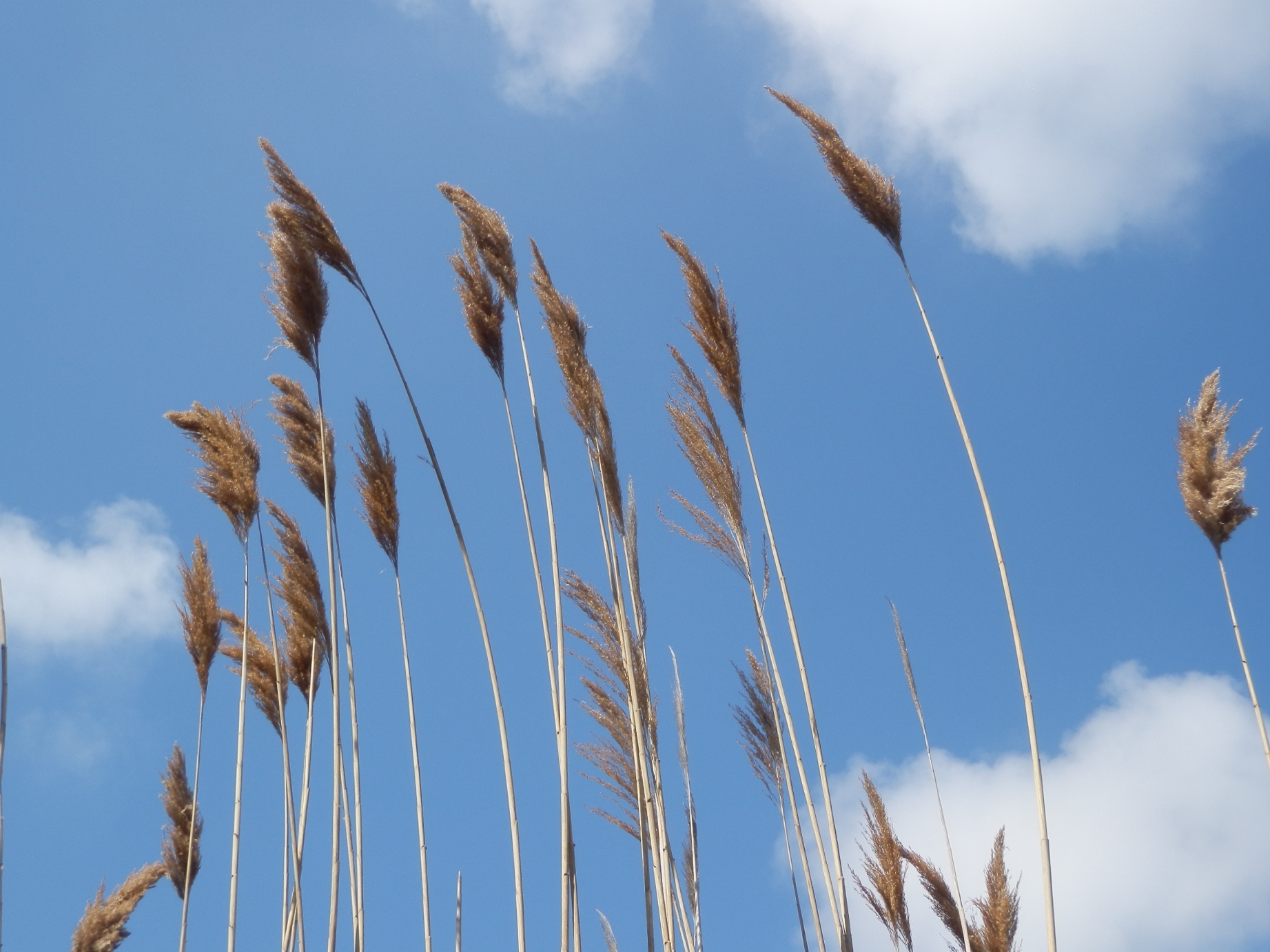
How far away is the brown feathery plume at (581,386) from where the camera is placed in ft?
9.82

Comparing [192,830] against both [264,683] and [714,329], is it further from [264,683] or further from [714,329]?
[714,329]

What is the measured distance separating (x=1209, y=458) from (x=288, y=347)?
316 centimetres

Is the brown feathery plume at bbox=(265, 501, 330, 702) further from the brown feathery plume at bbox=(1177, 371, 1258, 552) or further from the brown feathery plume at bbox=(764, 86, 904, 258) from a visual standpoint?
the brown feathery plume at bbox=(1177, 371, 1258, 552)

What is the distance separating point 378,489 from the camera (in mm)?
3125

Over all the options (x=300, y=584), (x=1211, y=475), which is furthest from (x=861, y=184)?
(x=300, y=584)

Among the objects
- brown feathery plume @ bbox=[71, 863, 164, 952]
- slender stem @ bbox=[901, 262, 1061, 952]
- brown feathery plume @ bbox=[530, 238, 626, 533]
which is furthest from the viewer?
brown feathery plume @ bbox=[71, 863, 164, 952]

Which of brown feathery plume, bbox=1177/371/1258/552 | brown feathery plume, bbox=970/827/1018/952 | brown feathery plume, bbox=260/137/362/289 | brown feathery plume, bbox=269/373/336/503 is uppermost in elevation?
brown feathery plume, bbox=260/137/362/289

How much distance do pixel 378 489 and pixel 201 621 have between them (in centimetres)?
138

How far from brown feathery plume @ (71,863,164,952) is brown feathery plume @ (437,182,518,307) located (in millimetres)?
2676

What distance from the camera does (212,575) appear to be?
158 inches

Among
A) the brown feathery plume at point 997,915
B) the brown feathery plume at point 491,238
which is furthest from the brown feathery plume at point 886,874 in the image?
the brown feathery plume at point 491,238

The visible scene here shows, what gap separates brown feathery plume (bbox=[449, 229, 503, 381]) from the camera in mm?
3014

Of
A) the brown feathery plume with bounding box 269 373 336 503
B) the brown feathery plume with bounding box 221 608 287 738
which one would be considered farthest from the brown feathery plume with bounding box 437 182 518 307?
the brown feathery plume with bounding box 221 608 287 738

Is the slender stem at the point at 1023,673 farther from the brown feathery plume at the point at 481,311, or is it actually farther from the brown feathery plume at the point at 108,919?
the brown feathery plume at the point at 108,919
